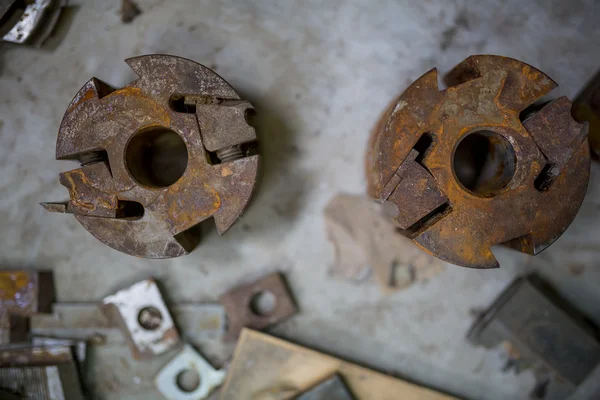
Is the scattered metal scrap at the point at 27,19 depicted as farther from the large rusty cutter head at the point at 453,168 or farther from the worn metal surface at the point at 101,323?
the large rusty cutter head at the point at 453,168

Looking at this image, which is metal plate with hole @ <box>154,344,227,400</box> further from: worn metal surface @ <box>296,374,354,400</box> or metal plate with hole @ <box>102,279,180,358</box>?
worn metal surface @ <box>296,374,354,400</box>

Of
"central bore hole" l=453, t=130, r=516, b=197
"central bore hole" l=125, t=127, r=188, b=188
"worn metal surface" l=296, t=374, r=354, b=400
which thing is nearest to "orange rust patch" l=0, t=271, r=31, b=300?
"central bore hole" l=125, t=127, r=188, b=188

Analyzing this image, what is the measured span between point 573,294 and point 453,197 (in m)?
1.02

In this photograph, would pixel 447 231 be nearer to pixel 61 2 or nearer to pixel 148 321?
pixel 148 321

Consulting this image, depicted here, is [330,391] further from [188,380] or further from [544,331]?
[544,331]

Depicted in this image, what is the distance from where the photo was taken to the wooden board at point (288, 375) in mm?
1719

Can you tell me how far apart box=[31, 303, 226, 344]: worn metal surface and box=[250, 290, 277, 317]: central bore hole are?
0.44 ft

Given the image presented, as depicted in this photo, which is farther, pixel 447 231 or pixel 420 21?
pixel 420 21

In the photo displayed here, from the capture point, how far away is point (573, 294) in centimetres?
183

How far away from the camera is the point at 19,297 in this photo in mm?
1745

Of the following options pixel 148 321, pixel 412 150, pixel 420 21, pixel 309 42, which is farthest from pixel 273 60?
pixel 148 321

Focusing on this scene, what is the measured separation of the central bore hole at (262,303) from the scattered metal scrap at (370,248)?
0.30 m

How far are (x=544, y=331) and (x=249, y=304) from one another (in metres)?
1.24

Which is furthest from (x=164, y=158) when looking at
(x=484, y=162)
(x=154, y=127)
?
(x=484, y=162)
